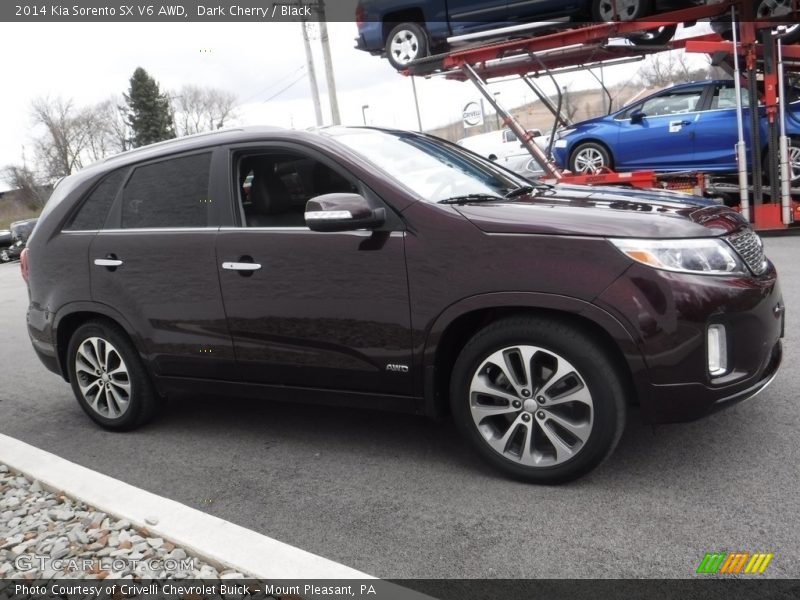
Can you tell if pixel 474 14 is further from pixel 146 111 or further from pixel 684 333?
pixel 146 111

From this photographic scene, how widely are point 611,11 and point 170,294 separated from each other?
7.80m

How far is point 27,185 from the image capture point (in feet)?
230

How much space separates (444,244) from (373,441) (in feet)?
4.47

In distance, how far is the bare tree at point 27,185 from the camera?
69625mm

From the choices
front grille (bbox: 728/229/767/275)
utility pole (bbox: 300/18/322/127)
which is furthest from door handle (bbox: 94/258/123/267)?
utility pole (bbox: 300/18/322/127)

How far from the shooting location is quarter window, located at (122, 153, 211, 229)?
425 centimetres

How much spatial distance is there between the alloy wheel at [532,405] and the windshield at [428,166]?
890 mm

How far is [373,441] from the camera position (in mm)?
4227

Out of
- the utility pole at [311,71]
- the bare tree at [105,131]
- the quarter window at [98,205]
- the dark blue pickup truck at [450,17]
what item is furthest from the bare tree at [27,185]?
the quarter window at [98,205]

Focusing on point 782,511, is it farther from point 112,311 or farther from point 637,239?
point 112,311

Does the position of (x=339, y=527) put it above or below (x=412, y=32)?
below

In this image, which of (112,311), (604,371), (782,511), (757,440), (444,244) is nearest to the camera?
(782,511)

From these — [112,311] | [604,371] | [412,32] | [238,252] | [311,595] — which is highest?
[412,32]

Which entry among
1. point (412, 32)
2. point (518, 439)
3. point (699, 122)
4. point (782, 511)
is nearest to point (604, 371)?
point (518, 439)
